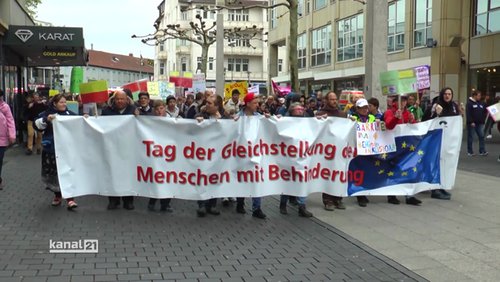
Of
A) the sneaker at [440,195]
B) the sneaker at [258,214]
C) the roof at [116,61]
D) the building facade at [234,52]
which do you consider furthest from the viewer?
the roof at [116,61]

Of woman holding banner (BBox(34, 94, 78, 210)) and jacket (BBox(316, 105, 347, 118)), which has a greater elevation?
jacket (BBox(316, 105, 347, 118))

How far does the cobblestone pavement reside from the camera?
5.13 metres

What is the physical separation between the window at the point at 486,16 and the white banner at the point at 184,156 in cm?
1884

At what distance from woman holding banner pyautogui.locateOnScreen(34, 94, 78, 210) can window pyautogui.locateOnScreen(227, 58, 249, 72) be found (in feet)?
253

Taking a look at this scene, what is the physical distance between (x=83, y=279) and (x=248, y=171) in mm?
3280

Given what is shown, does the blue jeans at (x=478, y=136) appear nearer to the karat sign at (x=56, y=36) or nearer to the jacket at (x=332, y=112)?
the jacket at (x=332, y=112)

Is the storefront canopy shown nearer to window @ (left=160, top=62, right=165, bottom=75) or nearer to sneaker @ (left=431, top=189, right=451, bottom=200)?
sneaker @ (left=431, top=189, right=451, bottom=200)

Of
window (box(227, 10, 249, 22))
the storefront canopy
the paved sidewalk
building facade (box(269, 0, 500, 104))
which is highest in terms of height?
window (box(227, 10, 249, 22))

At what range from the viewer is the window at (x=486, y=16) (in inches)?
917

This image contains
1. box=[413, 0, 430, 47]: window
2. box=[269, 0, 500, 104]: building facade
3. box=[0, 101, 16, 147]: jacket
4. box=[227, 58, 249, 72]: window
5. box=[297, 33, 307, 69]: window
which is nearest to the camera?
box=[0, 101, 16, 147]: jacket

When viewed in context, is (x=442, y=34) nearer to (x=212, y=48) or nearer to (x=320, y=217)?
(x=320, y=217)

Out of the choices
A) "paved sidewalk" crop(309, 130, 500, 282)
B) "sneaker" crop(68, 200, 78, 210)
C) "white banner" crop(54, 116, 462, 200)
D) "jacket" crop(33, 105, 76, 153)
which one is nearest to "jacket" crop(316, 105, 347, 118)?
"white banner" crop(54, 116, 462, 200)

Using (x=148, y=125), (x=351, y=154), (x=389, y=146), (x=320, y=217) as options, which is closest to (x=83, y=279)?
(x=148, y=125)

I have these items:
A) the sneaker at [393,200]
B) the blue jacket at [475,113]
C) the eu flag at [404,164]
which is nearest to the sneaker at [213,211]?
the eu flag at [404,164]
